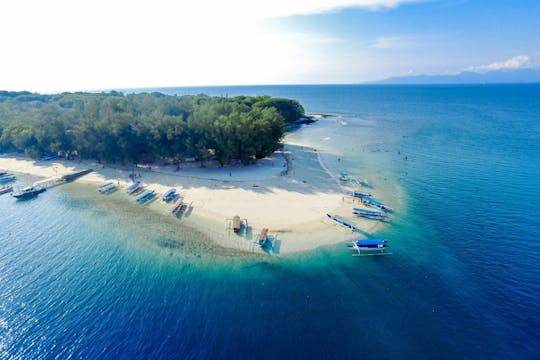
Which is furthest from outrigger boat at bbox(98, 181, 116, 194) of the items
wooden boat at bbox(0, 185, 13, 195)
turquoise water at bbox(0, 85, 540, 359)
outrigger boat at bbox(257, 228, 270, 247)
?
outrigger boat at bbox(257, 228, 270, 247)

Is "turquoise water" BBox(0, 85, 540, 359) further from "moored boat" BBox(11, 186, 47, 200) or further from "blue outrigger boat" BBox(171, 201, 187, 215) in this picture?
"moored boat" BBox(11, 186, 47, 200)

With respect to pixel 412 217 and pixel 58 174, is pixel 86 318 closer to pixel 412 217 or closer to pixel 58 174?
pixel 412 217

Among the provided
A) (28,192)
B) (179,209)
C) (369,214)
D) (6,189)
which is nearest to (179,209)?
(179,209)

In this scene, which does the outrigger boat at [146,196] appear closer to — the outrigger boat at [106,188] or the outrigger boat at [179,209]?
the outrigger boat at [179,209]

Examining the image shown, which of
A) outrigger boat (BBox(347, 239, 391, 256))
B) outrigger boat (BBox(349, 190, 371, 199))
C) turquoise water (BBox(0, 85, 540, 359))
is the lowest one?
turquoise water (BBox(0, 85, 540, 359))

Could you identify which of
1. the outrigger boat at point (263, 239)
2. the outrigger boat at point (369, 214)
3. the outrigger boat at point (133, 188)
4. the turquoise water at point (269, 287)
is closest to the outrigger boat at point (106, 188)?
the turquoise water at point (269, 287)

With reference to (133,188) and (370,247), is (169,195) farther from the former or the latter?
(370,247)
